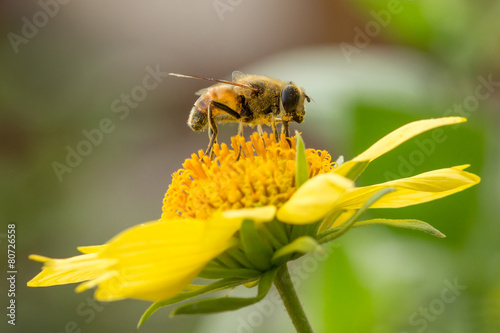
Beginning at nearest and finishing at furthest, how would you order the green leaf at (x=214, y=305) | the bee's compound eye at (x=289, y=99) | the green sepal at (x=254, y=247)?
the green leaf at (x=214, y=305), the green sepal at (x=254, y=247), the bee's compound eye at (x=289, y=99)

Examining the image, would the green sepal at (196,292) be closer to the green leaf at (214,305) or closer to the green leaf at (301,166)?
the green leaf at (214,305)

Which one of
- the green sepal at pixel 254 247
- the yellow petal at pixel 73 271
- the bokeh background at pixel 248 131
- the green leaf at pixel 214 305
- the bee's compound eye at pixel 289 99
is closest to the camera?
the green leaf at pixel 214 305

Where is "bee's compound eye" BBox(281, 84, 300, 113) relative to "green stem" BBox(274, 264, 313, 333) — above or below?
above

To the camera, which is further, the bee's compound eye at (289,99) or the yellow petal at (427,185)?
the bee's compound eye at (289,99)

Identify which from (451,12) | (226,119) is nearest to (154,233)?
(226,119)

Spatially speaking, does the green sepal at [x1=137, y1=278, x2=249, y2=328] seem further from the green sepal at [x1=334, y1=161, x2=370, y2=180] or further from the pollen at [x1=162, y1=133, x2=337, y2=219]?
the green sepal at [x1=334, y1=161, x2=370, y2=180]

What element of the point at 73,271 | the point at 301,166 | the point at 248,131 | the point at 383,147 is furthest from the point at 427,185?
the point at 248,131

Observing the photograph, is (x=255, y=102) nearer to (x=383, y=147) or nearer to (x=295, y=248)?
(x=383, y=147)

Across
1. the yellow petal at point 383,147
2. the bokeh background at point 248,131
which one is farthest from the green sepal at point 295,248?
the bokeh background at point 248,131

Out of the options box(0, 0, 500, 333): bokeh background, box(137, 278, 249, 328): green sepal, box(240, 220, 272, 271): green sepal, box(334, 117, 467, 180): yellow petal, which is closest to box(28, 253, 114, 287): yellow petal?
box(137, 278, 249, 328): green sepal
